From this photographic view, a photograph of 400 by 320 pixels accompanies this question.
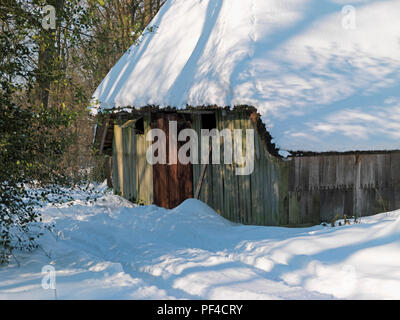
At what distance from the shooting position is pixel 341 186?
9812 mm

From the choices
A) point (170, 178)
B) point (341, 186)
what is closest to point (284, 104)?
point (341, 186)

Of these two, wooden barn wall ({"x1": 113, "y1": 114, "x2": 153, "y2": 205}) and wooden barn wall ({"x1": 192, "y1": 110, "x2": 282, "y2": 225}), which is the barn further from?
wooden barn wall ({"x1": 113, "y1": 114, "x2": 153, "y2": 205})

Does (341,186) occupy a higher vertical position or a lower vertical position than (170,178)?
lower

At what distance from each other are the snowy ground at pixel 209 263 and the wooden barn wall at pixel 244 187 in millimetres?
718

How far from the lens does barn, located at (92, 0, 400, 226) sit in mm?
9117

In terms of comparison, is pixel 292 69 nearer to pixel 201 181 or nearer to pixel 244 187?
pixel 244 187

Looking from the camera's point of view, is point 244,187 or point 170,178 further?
point 170,178

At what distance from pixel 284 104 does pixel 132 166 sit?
20.1 feet

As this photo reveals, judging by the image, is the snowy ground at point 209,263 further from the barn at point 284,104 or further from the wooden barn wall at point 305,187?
the barn at point 284,104

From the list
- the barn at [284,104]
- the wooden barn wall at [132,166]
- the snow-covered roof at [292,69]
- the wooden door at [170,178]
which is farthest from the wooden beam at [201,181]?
the wooden barn wall at [132,166]

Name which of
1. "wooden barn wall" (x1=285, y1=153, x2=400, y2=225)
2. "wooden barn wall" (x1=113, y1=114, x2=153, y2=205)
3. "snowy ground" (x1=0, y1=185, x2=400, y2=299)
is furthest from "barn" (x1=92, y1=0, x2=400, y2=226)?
"snowy ground" (x1=0, y1=185, x2=400, y2=299)

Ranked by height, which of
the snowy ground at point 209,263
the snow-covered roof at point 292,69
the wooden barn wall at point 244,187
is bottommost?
the snowy ground at point 209,263

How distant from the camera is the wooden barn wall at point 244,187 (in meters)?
9.73

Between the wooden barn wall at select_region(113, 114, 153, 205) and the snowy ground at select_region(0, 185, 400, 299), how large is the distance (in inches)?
146
